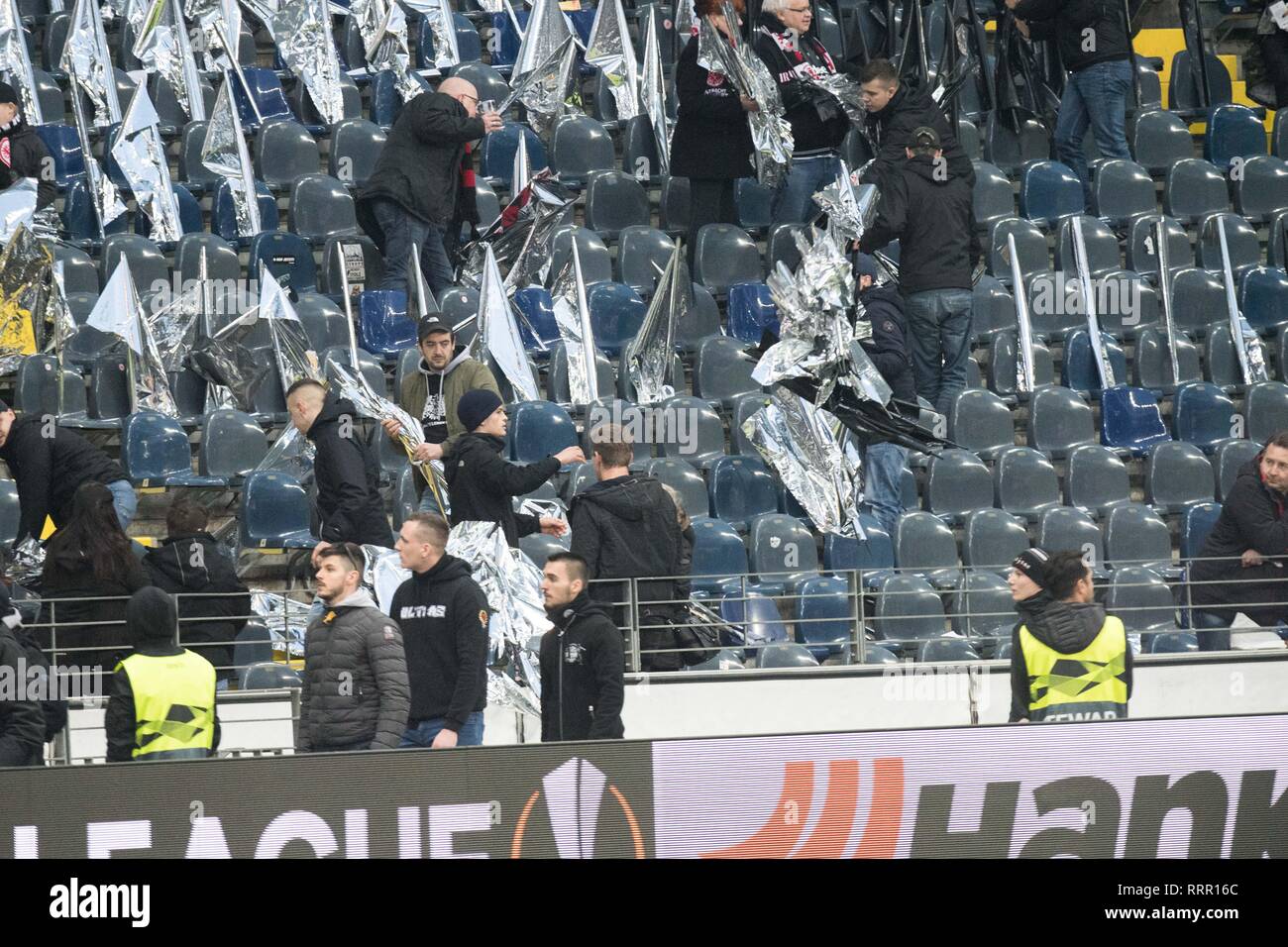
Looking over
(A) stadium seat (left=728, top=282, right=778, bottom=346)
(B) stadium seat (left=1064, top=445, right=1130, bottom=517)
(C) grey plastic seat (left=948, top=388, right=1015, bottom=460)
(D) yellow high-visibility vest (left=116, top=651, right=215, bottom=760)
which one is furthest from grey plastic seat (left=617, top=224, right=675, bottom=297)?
(D) yellow high-visibility vest (left=116, top=651, right=215, bottom=760)

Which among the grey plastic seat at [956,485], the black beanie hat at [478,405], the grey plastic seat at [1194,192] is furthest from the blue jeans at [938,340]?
the black beanie hat at [478,405]

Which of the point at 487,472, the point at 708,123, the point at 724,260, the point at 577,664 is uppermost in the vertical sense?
the point at 708,123

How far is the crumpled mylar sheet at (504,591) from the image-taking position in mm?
8203

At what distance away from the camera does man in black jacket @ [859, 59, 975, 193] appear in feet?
34.6

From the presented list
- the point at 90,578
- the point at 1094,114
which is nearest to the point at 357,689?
the point at 90,578

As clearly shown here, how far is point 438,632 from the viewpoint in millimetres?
7320

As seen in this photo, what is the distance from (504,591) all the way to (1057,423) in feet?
10.8

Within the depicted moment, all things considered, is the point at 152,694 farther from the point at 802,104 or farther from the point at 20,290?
the point at 802,104

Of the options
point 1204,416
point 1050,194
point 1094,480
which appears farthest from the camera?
point 1050,194

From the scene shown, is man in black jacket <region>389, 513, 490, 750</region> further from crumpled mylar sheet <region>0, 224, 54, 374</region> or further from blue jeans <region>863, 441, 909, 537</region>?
crumpled mylar sheet <region>0, 224, 54, 374</region>
